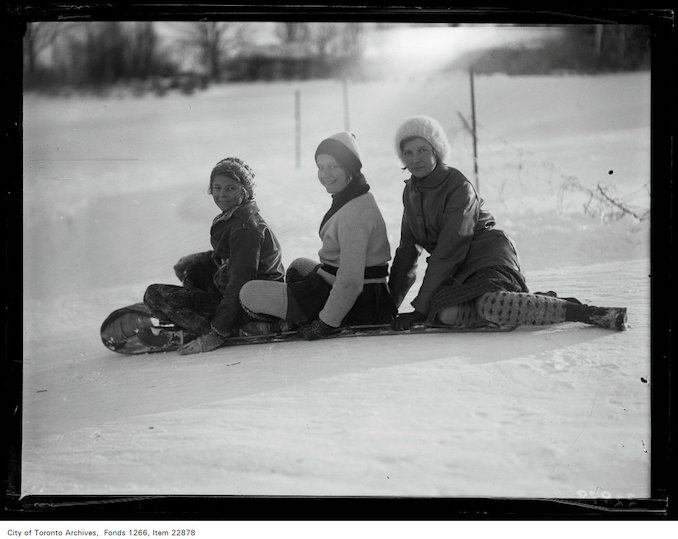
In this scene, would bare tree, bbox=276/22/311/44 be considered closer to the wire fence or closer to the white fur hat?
the white fur hat

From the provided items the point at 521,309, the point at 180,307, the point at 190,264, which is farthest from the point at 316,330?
the point at 521,309

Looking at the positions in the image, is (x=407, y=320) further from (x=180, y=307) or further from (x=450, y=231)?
(x=180, y=307)

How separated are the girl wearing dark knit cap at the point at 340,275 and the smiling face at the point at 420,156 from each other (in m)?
0.23

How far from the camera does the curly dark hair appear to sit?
155 inches

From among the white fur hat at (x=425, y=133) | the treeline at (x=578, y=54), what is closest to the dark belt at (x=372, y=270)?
the white fur hat at (x=425, y=133)

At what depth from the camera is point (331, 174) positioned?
389cm

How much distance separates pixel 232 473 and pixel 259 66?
2.12 m

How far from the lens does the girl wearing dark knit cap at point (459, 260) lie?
3748mm

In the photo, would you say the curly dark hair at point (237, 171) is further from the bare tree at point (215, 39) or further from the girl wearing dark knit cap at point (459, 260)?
the girl wearing dark knit cap at point (459, 260)

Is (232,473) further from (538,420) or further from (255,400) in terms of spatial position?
(538,420)

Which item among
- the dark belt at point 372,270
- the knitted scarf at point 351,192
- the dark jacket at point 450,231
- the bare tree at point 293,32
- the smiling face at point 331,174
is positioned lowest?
the dark belt at point 372,270

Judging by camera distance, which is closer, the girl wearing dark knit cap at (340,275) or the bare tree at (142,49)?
the girl wearing dark knit cap at (340,275)

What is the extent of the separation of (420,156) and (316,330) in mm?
902
